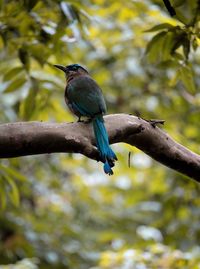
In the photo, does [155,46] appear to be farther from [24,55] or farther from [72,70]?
[72,70]

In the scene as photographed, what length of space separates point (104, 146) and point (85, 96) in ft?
3.17

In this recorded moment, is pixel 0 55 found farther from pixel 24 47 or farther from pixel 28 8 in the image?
pixel 28 8

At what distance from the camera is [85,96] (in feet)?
10.8

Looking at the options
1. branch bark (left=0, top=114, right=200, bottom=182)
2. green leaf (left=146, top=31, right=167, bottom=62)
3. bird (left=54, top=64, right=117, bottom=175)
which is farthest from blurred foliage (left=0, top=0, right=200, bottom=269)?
branch bark (left=0, top=114, right=200, bottom=182)

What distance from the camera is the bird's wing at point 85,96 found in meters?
3.06

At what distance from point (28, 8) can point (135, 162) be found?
4.28 meters

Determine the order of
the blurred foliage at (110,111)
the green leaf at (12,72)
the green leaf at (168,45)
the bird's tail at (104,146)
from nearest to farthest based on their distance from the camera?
the bird's tail at (104,146) < the green leaf at (168,45) < the blurred foliage at (110,111) < the green leaf at (12,72)

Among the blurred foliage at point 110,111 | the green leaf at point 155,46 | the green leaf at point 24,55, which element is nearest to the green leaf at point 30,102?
the blurred foliage at point 110,111

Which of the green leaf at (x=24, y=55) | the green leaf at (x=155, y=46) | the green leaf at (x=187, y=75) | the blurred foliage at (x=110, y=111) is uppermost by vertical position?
the green leaf at (x=155, y=46)

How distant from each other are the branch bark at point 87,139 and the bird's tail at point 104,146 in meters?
0.02

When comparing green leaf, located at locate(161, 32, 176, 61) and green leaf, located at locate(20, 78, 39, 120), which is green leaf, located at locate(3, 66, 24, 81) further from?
green leaf, located at locate(161, 32, 176, 61)

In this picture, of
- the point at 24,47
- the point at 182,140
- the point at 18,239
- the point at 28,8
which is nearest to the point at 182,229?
the point at 182,140

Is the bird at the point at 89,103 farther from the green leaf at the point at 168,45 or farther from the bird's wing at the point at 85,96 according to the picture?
the green leaf at the point at 168,45

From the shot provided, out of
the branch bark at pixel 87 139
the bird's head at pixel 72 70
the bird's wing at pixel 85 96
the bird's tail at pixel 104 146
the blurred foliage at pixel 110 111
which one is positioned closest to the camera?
the branch bark at pixel 87 139
